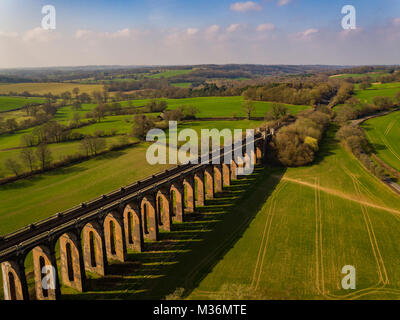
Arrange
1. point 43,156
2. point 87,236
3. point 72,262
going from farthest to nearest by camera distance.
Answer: point 43,156, point 87,236, point 72,262

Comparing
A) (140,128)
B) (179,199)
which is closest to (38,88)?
(140,128)

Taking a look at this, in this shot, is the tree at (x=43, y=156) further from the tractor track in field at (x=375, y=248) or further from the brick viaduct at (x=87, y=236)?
the tractor track in field at (x=375, y=248)

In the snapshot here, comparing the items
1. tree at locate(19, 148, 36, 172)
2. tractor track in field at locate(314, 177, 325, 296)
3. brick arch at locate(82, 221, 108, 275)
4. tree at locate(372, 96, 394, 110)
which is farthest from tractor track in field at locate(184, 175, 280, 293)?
tree at locate(372, 96, 394, 110)

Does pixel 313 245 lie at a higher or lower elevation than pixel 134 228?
lower

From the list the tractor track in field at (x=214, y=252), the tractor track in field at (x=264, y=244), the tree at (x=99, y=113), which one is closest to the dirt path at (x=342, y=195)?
the tractor track in field at (x=264, y=244)

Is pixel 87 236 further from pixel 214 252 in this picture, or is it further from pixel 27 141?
pixel 27 141

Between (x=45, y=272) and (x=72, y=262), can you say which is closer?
(x=45, y=272)

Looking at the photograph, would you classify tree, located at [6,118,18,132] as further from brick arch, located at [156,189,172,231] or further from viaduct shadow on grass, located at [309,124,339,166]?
viaduct shadow on grass, located at [309,124,339,166]
